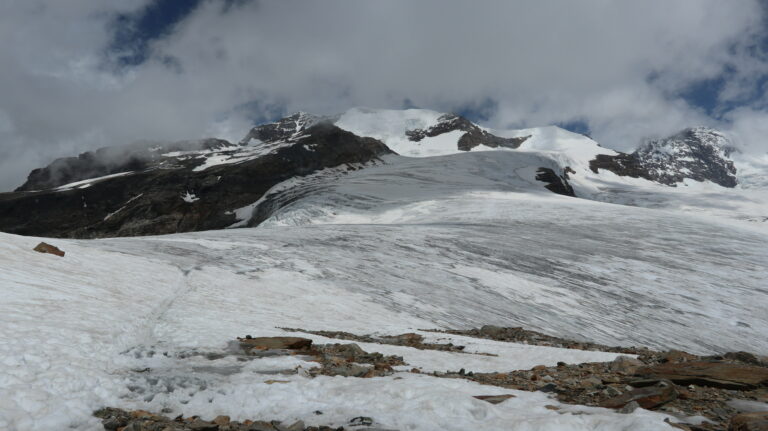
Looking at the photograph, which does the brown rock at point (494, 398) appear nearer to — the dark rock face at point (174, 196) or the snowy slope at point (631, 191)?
the snowy slope at point (631, 191)

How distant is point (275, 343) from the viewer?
909 centimetres

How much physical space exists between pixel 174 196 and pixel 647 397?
9998 cm

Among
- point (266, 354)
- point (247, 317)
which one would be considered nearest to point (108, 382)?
point (266, 354)

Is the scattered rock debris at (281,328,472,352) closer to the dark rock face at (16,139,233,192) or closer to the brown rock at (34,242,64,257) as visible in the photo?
the brown rock at (34,242,64,257)

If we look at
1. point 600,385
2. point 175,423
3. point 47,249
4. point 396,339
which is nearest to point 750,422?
point 600,385

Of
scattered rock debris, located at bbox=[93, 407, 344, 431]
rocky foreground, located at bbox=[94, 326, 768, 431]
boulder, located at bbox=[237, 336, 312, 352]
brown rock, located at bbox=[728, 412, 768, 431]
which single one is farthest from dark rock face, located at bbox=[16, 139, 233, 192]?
brown rock, located at bbox=[728, 412, 768, 431]

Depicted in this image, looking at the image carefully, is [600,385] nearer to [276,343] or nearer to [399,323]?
[276,343]

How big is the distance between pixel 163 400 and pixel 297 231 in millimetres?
26344

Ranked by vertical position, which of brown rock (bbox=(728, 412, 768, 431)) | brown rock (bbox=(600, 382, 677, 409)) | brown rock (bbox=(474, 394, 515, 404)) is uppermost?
brown rock (bbox=(728, 412, 768, 431))

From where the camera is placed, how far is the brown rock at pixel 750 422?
464 centimetres

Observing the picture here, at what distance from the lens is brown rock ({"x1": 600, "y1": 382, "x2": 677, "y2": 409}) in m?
5.64

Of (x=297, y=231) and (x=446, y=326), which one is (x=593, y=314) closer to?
(x=446, y=326)

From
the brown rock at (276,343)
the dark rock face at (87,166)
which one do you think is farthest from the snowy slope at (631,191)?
the dark rock face at (87,166)

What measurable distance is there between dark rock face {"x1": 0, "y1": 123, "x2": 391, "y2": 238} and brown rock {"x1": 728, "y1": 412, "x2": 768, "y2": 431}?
257 ft
